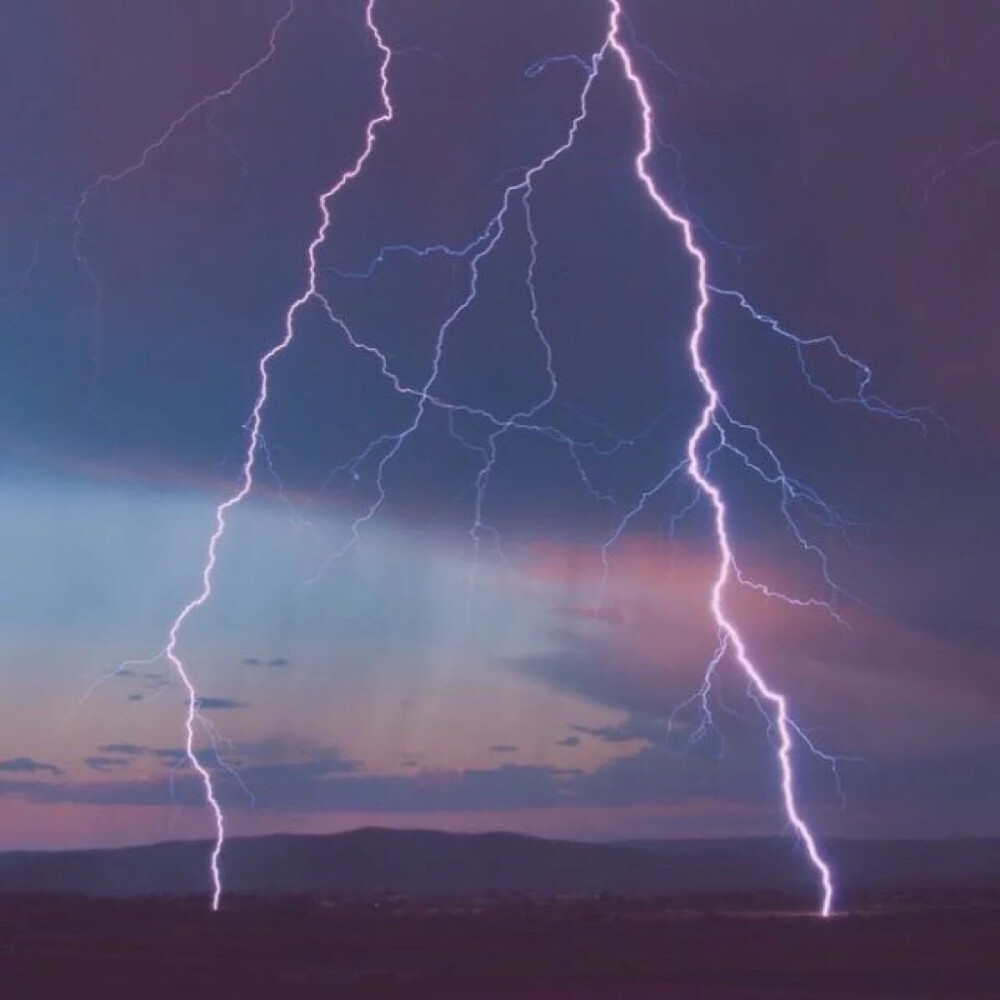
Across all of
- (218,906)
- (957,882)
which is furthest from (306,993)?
(957,882)

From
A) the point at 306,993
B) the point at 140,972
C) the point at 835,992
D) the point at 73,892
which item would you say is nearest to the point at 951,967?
the point at 835,992

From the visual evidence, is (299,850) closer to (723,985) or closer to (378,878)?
(378,878)

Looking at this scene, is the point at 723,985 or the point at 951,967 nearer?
the point at 723,985

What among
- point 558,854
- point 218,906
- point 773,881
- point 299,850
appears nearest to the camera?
point 218,906

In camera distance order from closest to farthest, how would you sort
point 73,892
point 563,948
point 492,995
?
point 492,995, point 563,948, point 73,892

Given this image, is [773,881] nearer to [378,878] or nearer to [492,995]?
[378,878]

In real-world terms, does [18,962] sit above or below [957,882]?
below
